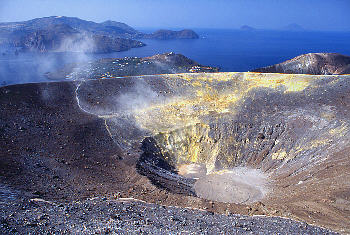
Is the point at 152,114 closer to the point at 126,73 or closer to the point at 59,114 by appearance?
the point at 59,114

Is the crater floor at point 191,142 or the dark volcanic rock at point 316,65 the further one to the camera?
the dark volcanic rock at point 316,65

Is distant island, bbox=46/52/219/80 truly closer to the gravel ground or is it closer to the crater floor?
the crater floor

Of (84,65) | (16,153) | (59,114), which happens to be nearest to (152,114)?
(59,114)

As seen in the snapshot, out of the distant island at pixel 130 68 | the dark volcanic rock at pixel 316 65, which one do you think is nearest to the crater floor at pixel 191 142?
the distant island at pixel 130 68

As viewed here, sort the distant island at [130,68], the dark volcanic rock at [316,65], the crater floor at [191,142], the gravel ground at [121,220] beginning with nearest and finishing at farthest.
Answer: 1. the gravel ground at [121,220]
2. the crater floor at [191,142]
3. the dark volcanic rock at [316,65]
4. the distant island at [130,68]

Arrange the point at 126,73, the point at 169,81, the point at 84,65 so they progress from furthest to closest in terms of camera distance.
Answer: the point at 84,65, the point at 126,73, the point at 169,81

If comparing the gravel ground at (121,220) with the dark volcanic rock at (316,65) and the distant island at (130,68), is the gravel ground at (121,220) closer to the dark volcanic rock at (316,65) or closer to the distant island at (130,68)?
the distant island at (130,68)
